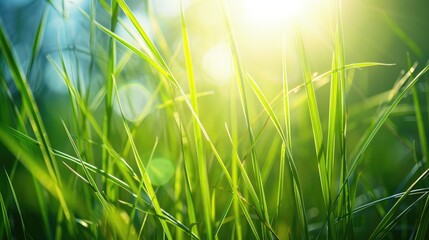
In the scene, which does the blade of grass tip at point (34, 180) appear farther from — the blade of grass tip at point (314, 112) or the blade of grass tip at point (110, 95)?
the blade of grass tip at point (314, 112)

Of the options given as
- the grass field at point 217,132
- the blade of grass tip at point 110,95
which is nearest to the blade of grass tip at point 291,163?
the grass field at point 217,132

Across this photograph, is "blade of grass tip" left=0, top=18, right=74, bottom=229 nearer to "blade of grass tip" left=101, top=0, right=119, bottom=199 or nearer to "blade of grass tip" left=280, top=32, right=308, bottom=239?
"blade of grass tip" left=101, top=0, right=119, bottom=199

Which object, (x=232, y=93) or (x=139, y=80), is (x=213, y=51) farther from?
(x=232, y=93)

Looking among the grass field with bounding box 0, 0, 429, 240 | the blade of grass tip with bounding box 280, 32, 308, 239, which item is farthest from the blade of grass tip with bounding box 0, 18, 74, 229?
the blade of grass tip with bounding box 280, 32, 308, 239

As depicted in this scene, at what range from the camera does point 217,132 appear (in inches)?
38.3

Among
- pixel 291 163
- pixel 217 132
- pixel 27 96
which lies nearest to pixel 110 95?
pixel 27 96

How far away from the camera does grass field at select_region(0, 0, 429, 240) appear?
0.46 metres

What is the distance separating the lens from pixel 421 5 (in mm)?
1888

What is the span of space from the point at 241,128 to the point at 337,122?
28.7 inches

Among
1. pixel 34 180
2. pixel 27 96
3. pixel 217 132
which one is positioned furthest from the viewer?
pixel 217 132

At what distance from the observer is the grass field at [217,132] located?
0.46 m

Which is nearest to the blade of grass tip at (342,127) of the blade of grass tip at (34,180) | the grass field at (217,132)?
the grass field at (217,132)

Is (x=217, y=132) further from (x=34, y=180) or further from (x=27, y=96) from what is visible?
(x=27, y=96)

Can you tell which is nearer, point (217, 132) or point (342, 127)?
point (342, 127)
